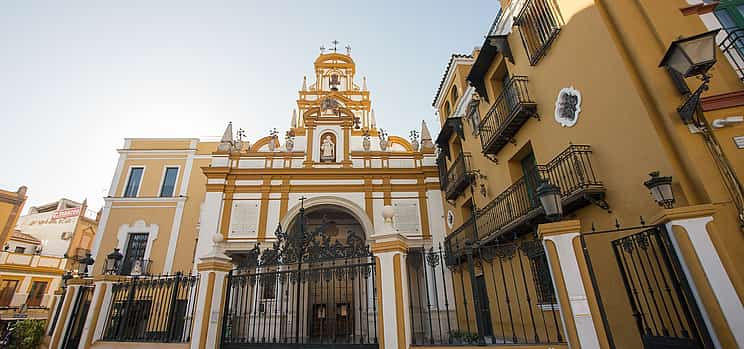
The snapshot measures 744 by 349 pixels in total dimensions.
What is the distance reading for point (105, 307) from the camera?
7207mm

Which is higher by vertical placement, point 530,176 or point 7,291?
point 530,176

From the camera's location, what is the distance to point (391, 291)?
15.1 feet

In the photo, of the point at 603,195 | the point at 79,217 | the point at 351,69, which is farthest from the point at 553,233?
the point at 79,217

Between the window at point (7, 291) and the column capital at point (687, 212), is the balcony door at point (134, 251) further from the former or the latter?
the column capital at point (687, 212)

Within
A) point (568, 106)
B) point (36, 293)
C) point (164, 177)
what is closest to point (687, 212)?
point (568, 106)

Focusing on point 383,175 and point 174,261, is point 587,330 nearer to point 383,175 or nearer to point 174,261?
point 383,175

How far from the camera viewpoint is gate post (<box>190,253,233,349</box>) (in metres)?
5.75

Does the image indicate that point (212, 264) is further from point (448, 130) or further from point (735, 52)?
point (448, 130)

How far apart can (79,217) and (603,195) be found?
129ft

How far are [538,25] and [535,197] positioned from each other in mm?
4088

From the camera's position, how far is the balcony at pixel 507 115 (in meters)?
7.73

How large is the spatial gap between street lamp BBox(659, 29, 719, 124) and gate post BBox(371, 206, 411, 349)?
4.37m

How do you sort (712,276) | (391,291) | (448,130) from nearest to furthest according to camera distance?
(712,276), (391,291), (448,130)

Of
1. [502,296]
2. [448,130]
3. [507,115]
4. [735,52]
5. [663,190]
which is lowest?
[502,296]
